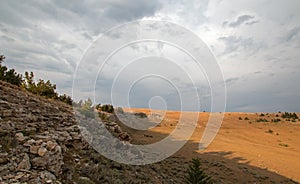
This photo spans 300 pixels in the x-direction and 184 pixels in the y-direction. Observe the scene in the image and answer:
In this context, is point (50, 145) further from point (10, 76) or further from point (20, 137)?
point (10, 76)

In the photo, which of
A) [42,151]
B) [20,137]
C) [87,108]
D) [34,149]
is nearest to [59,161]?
[42,151]

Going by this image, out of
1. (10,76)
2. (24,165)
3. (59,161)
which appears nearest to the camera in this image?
(24,165)

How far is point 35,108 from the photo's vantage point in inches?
428

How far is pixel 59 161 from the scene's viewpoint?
22.5 feet

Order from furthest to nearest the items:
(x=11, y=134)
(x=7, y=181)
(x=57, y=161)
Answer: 1. (x=11, y=134)
2. (x=57, y=161)
3. (x=7, y=181)

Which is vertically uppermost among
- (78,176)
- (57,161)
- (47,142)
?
(47,142)

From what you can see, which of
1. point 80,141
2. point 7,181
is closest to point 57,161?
point 7,181

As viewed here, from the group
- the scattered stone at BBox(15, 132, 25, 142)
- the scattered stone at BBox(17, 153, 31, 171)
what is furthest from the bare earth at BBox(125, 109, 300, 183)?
the scattered stone at BBox(17, 153, 31, 171)

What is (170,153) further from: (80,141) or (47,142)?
(47,142)

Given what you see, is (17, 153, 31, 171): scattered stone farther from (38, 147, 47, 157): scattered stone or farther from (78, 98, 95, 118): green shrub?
(78, 98, 95, 118): green shrub

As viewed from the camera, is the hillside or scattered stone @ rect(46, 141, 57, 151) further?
scattered stone @ rect(46, 141, 57, 151)

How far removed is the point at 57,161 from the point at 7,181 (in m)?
1.62

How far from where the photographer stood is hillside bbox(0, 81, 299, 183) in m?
6.11

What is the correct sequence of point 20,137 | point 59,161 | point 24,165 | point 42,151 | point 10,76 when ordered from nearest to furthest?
point 24,165 → point 42,151 → point 59,161 → point 20,137 → point 10,76
